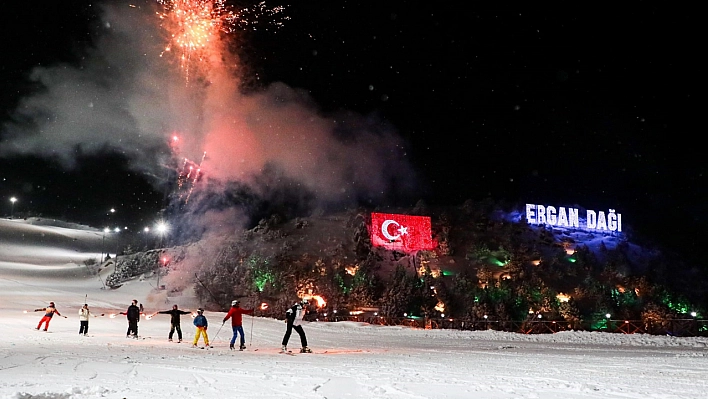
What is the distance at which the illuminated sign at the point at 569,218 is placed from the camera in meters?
73.8

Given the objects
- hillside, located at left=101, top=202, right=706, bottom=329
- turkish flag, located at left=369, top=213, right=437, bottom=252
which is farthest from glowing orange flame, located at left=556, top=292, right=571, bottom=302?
turkish flag, located at left=369, top=213, right=437, bottom=252

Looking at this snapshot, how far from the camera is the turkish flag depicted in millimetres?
65188

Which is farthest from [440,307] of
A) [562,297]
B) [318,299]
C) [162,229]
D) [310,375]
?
[310,375]

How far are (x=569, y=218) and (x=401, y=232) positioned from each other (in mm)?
24389

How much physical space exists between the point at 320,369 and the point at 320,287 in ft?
146

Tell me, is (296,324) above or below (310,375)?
above

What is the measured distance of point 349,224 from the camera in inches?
2854

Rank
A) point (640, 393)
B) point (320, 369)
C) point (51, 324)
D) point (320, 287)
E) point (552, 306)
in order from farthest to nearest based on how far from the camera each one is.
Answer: point (320, 287)
point (552, 306)
point (51, 324)
point (320, 369)
point (640, 393)

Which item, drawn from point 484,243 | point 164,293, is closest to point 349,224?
point 484,243

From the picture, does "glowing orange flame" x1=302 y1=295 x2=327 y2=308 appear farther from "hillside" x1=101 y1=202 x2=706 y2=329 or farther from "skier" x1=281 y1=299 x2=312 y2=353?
"skier" x1=281 y1=299 x2=312 y2=353

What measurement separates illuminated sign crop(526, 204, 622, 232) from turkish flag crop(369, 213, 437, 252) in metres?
15.2

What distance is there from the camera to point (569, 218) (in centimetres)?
7506

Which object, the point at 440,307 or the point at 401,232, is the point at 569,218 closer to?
the point at 401,232

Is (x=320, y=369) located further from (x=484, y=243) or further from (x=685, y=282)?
(x=685, y=282)
